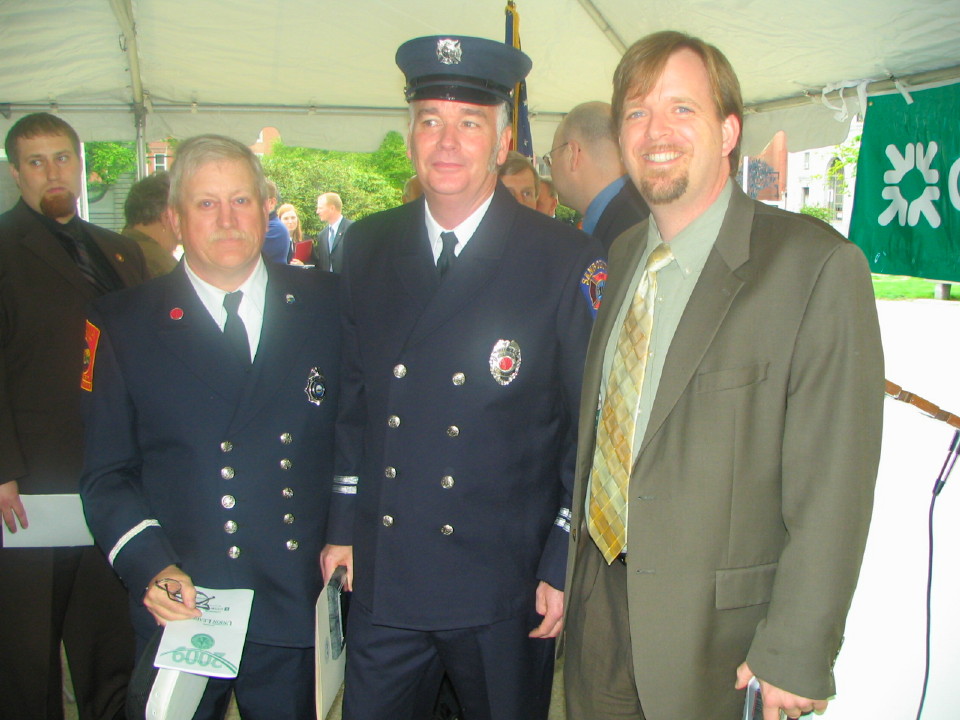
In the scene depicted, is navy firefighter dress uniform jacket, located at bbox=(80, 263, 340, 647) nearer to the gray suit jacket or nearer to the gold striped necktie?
the gold striped necktie

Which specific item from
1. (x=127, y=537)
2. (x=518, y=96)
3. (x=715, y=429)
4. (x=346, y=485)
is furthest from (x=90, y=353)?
(x=518, y=96)

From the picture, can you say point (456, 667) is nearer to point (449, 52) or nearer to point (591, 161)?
point (449, 52)

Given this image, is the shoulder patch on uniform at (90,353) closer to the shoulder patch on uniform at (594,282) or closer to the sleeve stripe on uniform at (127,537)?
the sleeve stripe on uniform at (127,537)

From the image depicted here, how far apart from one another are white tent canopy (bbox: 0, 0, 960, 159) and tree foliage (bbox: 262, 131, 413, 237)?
2173cm

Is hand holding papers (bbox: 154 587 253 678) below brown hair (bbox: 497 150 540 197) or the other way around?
below

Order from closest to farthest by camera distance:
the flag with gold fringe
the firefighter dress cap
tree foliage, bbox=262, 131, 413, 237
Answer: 1. the firefighter dress cap
2. the flag with gold fringe
3. tree foliage, bbox=262, 131, 413, 237

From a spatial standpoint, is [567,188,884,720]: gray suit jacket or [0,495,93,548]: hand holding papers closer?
[567,188,884,720]: gray suit jacket

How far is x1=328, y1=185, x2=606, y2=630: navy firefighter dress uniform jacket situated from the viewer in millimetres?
1763

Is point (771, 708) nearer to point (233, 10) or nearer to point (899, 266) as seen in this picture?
point (899, 266)

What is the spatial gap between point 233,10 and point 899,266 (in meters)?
4.43

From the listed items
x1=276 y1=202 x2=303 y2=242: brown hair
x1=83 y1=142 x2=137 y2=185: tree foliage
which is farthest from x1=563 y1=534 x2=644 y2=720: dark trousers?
x1=83 y1=142 x2=137 y2=185: tree foliage

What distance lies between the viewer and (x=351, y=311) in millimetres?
1980

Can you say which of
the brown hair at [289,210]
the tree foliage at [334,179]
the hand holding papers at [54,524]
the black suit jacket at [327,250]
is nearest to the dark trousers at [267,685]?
the hand holding papers at [54,524]

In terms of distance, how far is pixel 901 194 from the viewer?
401cm
